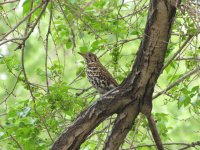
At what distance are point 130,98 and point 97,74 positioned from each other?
3.35ft

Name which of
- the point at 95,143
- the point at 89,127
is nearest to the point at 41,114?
the point at 89,127

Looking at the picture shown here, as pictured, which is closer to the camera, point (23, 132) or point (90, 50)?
point (23, 132)

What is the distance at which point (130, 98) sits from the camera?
10.2 ft

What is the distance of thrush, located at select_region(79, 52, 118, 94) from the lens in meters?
3.99

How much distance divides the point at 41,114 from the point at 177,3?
3.45 ft

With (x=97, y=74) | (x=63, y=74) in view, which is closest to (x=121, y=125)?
(x=63, y=74)

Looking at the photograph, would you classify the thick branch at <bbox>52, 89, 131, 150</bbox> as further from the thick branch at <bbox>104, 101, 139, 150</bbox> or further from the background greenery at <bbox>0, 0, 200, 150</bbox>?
the background greenery at <bbox>0, 0, 200, 150</bbox>

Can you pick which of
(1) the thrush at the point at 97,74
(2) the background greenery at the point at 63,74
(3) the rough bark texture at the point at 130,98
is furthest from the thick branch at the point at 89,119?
(1) the thrush at the point at 97,74

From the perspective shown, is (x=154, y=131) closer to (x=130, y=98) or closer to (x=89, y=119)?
(x=130, y=98)

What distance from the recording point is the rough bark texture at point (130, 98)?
2.95m

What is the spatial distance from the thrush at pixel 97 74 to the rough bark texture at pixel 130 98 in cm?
79

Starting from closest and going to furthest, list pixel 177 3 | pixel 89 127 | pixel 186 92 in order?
pixel 177 3, pixel 89 127, pixel 186 92

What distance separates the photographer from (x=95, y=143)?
382cm

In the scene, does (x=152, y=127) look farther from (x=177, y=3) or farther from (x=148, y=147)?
(x=177, y=3)
